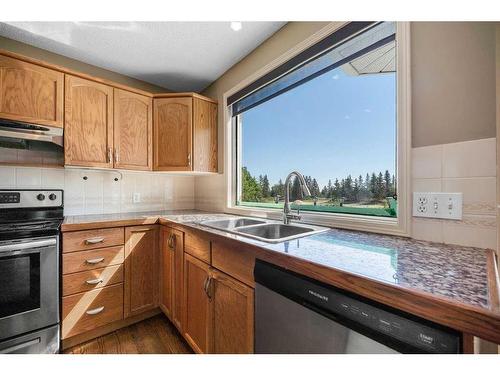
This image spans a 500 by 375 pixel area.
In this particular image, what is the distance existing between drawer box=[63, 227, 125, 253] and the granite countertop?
1127 mm

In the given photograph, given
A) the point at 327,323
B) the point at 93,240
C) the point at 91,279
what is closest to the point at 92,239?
the point at 93,240

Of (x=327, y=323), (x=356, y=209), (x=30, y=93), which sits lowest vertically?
(x=327, y=323)

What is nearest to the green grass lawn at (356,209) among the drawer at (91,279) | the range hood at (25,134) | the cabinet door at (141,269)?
the cabinet door at (141,269)

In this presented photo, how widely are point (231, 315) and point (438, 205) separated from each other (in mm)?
1056

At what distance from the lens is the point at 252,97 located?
6.76ft

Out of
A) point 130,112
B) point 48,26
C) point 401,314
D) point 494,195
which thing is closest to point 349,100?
point 494,195

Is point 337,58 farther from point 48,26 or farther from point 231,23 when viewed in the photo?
point 48,26

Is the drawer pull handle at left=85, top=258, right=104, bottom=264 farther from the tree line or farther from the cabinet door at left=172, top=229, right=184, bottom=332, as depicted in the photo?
the tree line

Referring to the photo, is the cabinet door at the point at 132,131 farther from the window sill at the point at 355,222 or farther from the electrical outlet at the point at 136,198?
the window sill at the point at 355,222

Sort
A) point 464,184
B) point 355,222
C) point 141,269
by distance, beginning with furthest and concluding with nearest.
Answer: point 141,269 → point 355,222 → point 464,184

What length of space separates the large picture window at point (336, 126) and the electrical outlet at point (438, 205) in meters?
0.20

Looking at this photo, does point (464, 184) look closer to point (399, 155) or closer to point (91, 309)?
point (399, 155)

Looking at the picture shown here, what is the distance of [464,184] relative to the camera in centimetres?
87

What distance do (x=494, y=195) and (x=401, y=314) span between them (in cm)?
65
